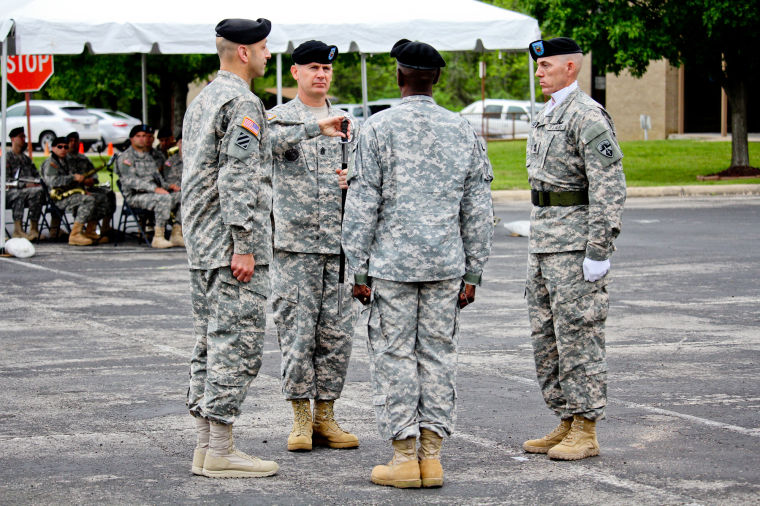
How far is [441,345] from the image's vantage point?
210 inches

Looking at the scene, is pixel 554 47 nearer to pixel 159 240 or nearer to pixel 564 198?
pixel 564 198

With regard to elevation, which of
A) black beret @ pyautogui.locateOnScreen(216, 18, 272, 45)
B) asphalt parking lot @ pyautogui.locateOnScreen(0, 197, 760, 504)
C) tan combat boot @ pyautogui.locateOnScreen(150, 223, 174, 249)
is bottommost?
asphalt parking lot @ pyautogui.locateOnScreen(0, 197, 760, 504)

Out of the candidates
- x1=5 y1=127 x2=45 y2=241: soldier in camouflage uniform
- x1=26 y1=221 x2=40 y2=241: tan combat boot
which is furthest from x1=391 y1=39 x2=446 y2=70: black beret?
x1=26 y1=221 x2=40 y2=241: tan combat boot

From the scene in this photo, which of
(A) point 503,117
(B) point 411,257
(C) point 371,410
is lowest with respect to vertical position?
(C) point 371,410

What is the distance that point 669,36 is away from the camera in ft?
81.1

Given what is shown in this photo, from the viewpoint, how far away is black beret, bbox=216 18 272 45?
5.37 meters

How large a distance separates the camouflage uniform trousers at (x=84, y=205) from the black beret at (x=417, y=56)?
36.5 feet

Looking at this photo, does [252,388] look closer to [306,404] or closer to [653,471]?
[306,404]

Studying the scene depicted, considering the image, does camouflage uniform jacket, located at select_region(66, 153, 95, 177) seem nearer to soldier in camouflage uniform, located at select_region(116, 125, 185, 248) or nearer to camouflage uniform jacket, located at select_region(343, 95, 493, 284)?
soldier in camouflage uniform, located at select_region(116, 125, 185, 248)

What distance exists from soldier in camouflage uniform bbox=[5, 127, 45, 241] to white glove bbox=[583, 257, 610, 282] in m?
11.8

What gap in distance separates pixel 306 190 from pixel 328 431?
1.27m

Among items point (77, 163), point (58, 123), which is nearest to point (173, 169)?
point (77, 163)

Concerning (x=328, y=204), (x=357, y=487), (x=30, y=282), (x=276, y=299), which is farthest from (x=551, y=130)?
(x=30, y=282)

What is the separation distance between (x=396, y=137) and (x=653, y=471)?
78.8 inches
